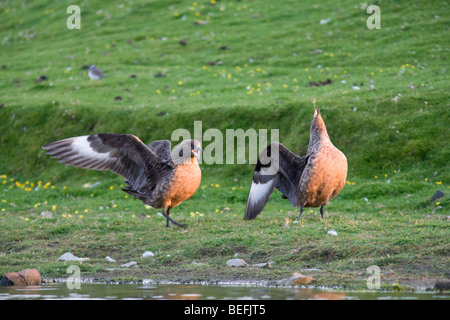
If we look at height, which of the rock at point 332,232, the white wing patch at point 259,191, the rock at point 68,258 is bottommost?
the white wing patch at point 259,191

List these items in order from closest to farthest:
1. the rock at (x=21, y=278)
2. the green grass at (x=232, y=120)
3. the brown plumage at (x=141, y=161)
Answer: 1. the rock at (x=21, y=278)
2. the green grass at (x=232, y=120)
3. the brown plumage at (x=141, y=161)

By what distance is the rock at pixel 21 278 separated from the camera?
8.86 meters

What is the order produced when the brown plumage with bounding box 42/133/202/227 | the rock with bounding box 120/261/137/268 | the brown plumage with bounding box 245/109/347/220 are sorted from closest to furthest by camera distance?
the rock with bounding box 120/261/137/268
the brown plumage with bounding box 245/109/347/220
the brown plumage with bounding box 42/133/202/227

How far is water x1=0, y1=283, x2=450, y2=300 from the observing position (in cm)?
744

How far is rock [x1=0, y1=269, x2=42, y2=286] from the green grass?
21.1 inches

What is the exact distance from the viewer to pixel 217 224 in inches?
479

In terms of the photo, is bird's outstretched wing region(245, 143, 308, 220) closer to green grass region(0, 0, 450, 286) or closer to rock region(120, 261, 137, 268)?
green grass region(0, 0, 450, 286)

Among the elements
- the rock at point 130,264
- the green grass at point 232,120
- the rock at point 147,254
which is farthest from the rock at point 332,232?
the rock at point 130,264

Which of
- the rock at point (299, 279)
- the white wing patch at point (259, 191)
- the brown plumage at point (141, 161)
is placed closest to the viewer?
the rock at point (299, 279)

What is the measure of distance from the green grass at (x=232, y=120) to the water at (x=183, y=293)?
26.2 inches

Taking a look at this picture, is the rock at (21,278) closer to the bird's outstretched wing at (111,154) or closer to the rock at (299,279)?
the bird's outstretched wing at (111,154)

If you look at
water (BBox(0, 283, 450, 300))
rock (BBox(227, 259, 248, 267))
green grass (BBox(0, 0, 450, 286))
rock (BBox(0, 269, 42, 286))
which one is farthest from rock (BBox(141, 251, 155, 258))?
rock (BBox(0, 269, 42, 286))

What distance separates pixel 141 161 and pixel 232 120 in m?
7.05
